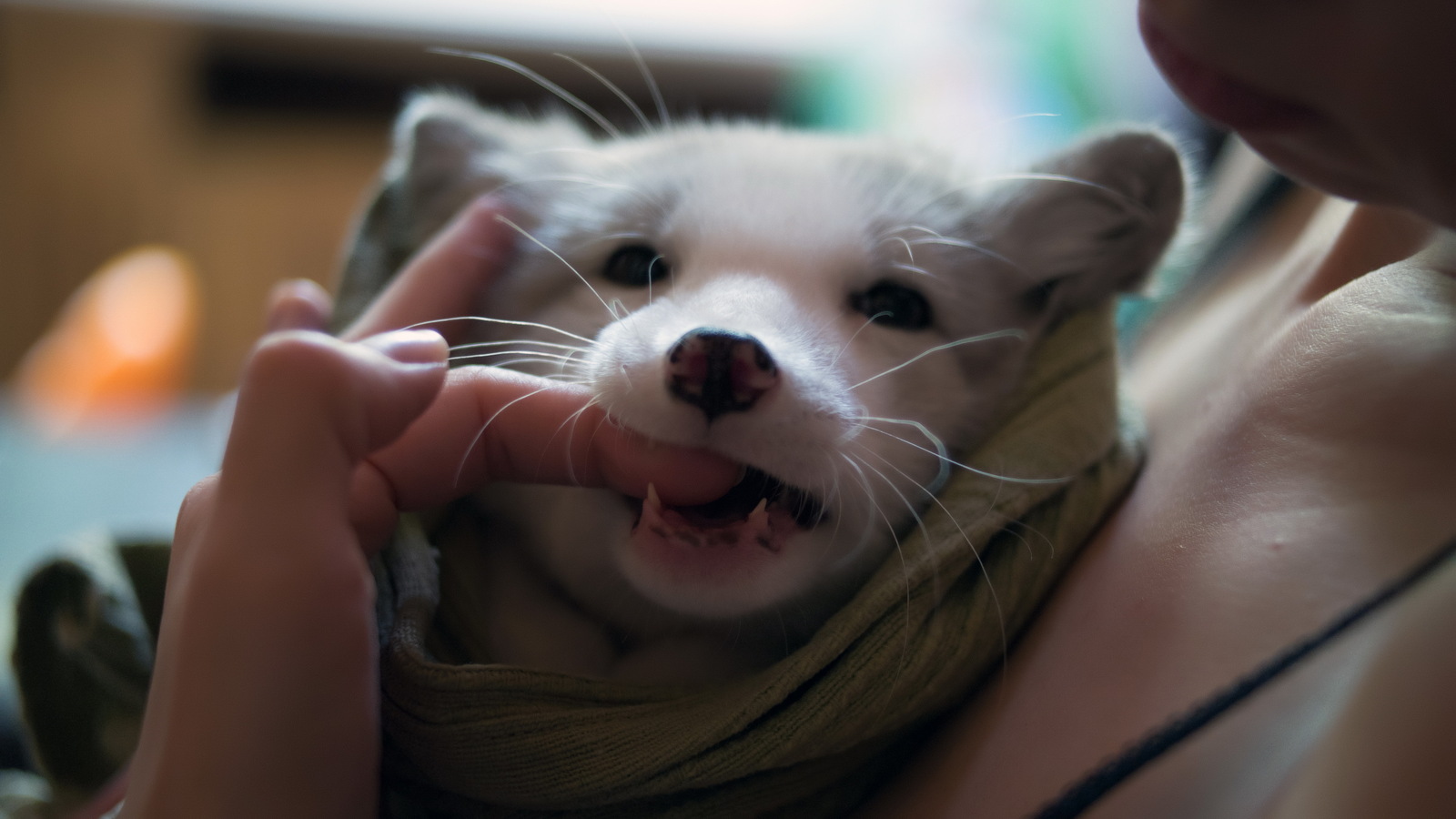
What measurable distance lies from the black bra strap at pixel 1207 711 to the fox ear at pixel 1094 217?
0.53 m

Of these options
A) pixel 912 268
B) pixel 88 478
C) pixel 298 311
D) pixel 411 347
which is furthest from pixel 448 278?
pixel 88 478

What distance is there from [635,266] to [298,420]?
0.46 metres

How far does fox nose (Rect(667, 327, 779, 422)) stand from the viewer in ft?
2.09

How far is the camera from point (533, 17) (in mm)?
3141

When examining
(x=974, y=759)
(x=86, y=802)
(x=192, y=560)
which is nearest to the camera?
(x=192, y=560)

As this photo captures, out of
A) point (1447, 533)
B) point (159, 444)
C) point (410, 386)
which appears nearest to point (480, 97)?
point (159, 444)

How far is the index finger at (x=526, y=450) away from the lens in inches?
25.6

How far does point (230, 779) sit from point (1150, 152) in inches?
34.5

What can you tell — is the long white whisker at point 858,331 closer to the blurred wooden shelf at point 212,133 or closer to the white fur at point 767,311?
the white fur at point 767,311

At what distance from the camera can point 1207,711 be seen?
18.3 inches

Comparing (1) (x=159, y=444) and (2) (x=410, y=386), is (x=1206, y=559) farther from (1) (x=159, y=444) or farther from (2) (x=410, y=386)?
(1) (x=159, y=444)

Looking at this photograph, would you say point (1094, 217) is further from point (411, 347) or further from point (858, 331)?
point (411, 347)

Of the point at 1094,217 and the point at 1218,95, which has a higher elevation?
the point at 1218,95

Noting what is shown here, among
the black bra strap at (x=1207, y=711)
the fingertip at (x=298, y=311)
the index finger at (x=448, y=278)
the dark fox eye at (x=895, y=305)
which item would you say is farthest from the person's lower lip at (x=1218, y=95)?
the fingertip at (x=298, y=311)
